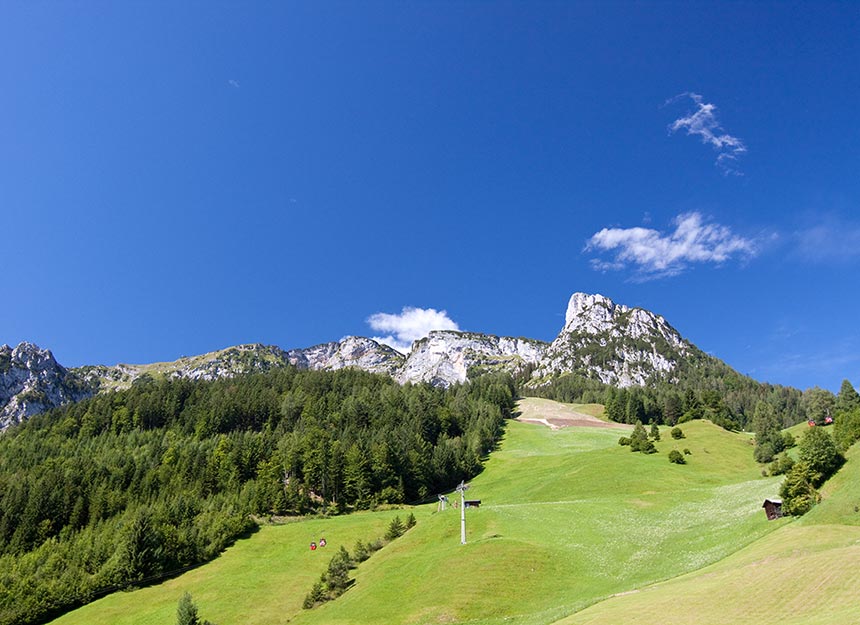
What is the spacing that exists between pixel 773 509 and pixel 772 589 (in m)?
27.2

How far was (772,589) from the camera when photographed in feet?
99.3

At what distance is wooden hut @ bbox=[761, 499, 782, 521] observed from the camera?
52.0 meters

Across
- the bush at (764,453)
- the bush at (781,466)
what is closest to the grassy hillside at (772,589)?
the bush at (781,466)

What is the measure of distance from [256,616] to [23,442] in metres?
145

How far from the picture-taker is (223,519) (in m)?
86.2

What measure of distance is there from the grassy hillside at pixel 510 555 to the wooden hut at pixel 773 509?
4.79ft

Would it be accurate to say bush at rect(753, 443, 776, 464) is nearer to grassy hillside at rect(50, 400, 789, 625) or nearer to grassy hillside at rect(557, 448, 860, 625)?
grassy hillside at rect(50, 400, 789, 625)

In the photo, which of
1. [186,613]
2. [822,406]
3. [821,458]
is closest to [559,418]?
[822,406]

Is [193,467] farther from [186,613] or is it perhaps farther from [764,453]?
[764,453]

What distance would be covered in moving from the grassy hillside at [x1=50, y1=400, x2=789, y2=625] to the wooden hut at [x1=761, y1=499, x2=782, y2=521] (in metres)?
1.46

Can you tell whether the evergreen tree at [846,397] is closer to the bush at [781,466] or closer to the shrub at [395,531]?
the bush at [781,466]

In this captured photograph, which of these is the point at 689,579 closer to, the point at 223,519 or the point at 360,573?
the point at 360,573

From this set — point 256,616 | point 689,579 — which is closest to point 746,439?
point 689,579

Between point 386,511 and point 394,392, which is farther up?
point 394,392
